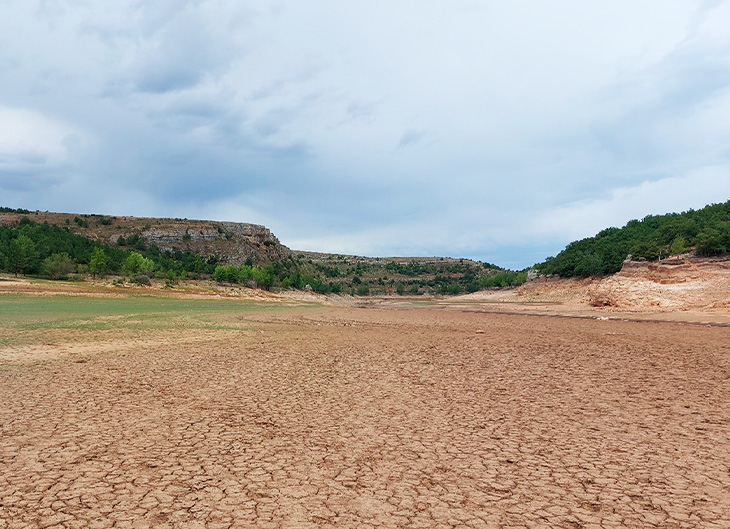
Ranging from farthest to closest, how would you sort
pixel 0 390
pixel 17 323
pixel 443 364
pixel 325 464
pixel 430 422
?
pixel 17 323, pixel 443 364, pixel 0 390, pixel 430 422, pixel 325 464

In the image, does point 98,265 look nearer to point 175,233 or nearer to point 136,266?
point 136,266

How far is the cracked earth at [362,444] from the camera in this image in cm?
491

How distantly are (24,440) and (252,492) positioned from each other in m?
4.32

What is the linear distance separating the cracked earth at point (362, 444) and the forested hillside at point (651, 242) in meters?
39.6

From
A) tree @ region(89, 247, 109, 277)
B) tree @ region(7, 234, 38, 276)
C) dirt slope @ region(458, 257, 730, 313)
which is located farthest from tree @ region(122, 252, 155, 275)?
dirt slope @ region(458, 257, 730, 313)

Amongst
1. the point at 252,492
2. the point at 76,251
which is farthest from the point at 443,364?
the point at 76,251

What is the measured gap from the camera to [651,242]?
56.6 m

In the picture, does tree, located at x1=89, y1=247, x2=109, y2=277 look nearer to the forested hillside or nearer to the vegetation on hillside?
the vegetation on hillside

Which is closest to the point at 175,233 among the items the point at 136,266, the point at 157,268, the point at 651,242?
the point at 157,268

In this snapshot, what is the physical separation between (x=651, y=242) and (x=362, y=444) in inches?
2416

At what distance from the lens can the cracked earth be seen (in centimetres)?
491

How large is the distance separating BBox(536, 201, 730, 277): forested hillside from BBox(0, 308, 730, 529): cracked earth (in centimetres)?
3959

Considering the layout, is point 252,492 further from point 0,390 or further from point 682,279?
point 682,279

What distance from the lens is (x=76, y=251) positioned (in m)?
92.2
